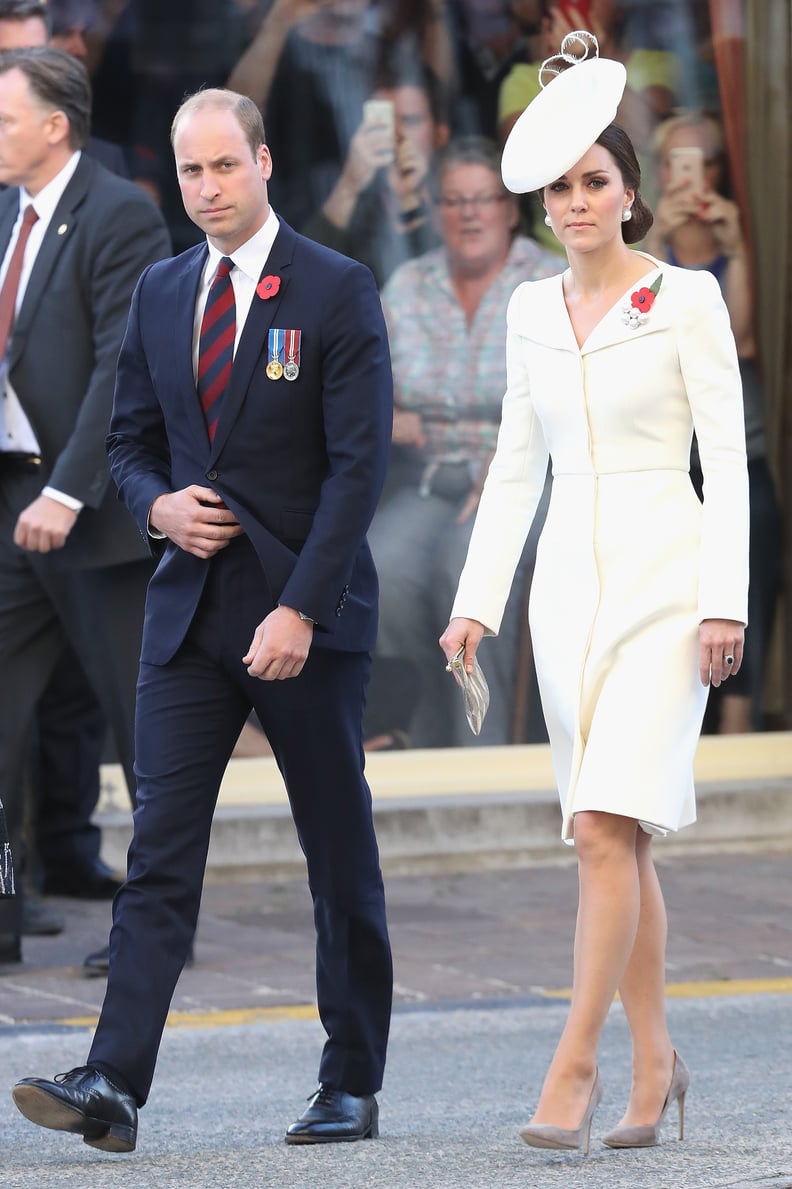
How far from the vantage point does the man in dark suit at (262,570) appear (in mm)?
4445

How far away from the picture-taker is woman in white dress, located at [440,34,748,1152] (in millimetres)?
4336

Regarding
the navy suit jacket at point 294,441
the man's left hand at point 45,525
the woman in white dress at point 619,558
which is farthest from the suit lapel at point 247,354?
the man's left hand at point 45,525

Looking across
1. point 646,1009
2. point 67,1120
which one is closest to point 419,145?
point 646,1009

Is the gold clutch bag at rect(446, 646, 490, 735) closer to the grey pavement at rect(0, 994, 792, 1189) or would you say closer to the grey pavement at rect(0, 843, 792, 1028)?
the grey pavement at rect(0, 994, 792, 1189)

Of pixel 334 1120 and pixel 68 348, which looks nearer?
pixel 334 1120

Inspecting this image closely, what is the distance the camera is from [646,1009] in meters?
4.50

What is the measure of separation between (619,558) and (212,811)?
91 centimetres

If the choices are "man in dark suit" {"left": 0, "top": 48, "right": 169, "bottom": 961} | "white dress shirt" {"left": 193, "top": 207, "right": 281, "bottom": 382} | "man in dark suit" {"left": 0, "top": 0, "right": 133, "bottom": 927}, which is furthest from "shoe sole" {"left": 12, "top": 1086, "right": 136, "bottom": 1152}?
"man in dark suit" {"left": 0, "top": 0, "right": 133, "bottom": 927}

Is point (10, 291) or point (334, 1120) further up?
point (10, 291)

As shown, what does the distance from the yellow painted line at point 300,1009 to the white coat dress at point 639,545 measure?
190 cm

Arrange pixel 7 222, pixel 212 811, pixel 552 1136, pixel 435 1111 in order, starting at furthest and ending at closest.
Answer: pixel 7 222, pixel 435 1111, pixel 212 811, pixel 552 1136

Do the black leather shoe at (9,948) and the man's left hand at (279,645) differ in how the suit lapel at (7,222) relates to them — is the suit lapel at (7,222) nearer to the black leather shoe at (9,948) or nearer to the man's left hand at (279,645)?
the black leather shoe at (9,948)

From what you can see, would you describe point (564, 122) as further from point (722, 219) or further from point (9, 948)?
point (722, 219)

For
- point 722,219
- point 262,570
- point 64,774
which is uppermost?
point 722,219
